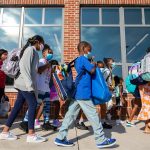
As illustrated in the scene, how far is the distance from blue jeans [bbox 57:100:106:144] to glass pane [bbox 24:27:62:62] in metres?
3.48

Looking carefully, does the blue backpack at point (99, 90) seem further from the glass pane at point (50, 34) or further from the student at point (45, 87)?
the glass pane at point (50, 34)

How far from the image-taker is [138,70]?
5500mm

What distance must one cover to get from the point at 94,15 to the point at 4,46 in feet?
9.00

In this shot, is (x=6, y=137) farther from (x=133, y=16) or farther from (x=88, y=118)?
(x=133, y=16)

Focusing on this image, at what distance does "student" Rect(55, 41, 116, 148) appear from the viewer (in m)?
4.30

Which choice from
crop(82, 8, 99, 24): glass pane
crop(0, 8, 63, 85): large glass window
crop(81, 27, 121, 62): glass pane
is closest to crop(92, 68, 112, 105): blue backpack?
crop(81, 27, 121, 62): glass pane

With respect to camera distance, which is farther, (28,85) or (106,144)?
(28,85)

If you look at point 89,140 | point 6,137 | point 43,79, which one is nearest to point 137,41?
point 43,79

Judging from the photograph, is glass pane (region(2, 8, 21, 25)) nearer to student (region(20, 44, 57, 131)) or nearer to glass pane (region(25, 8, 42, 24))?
glass pane (region(25, 8, 42, 24))

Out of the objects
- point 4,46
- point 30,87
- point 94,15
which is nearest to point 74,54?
point 94,15

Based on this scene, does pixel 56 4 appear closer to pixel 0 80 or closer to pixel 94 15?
pixel 94 15

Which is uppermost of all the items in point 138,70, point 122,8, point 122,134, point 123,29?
point 122,8

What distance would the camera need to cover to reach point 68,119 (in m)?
4.48

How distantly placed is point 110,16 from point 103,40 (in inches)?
30.6
